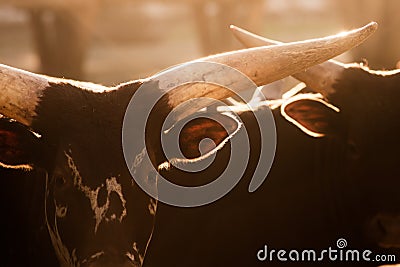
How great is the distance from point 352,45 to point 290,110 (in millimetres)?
712

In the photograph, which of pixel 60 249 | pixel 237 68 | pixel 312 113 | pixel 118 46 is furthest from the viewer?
pixel 118 46

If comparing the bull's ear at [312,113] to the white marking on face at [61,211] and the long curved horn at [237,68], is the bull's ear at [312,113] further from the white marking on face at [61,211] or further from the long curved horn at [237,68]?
the white marking on face at [61,211]

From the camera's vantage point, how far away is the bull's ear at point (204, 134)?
457 centimetres

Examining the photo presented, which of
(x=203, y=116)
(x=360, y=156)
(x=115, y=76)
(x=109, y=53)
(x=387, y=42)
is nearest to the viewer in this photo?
(x=203, y=116)

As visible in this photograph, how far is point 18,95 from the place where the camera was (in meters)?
4.11

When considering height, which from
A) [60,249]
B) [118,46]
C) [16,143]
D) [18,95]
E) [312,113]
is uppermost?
[18,95]

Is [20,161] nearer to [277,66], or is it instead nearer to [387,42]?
[277,66]

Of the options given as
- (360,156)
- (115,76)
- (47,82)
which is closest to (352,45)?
(360,156)

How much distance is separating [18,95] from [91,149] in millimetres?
443

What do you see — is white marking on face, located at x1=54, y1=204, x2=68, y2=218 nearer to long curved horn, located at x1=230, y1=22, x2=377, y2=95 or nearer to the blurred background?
long curved horn, located at x1=230, y1=22, x2=377, y2=95

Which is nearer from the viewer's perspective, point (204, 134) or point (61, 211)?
point (61, 211)

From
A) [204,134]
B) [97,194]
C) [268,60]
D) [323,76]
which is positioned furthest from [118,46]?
[97,194]

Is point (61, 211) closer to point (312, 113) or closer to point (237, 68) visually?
point (237, 68)

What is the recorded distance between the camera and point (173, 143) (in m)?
4.41
